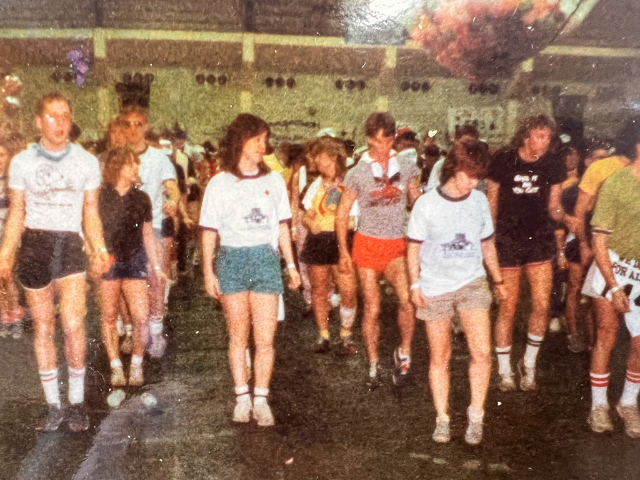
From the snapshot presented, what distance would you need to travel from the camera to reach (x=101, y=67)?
415 cm

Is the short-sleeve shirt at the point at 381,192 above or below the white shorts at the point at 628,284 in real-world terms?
above

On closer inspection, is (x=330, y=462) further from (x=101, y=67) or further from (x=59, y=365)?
(x=101, y=67)

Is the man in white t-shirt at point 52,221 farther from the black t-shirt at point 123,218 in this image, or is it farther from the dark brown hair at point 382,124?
the dark brown hair at point 382,124

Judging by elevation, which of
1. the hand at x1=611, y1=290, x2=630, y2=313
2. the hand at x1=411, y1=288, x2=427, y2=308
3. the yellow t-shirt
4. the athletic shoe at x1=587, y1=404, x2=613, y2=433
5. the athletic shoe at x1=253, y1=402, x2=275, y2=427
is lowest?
the athletic shoe at x1=587, y1=404, x2=613, y2=433

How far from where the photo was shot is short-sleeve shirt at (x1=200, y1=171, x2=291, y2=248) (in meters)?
3.43

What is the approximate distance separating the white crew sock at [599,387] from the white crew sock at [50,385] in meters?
3.23

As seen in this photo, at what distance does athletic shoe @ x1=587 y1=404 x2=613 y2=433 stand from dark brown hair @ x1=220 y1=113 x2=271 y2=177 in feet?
8.43

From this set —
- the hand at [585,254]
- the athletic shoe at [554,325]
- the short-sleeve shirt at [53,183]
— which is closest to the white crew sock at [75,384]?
the short-sleeve shirt at [53,183]

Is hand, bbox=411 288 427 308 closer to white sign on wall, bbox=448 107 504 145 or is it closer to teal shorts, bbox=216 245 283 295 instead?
teal shorts, bbox=216 245 283 295

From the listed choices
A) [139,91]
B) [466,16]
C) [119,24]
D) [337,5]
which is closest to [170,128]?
[139,91]

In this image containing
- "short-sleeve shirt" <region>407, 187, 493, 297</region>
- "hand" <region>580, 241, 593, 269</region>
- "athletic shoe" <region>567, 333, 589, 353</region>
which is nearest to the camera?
"short-sleeve shirt" <region>407, 187, 493, 297</region>

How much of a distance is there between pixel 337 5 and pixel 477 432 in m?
2.86

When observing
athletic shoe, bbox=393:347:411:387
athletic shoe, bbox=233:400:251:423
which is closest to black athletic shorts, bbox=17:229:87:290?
athletic shoe, bbox=233:400:251:423

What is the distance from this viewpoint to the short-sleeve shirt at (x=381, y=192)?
3.97 meters
